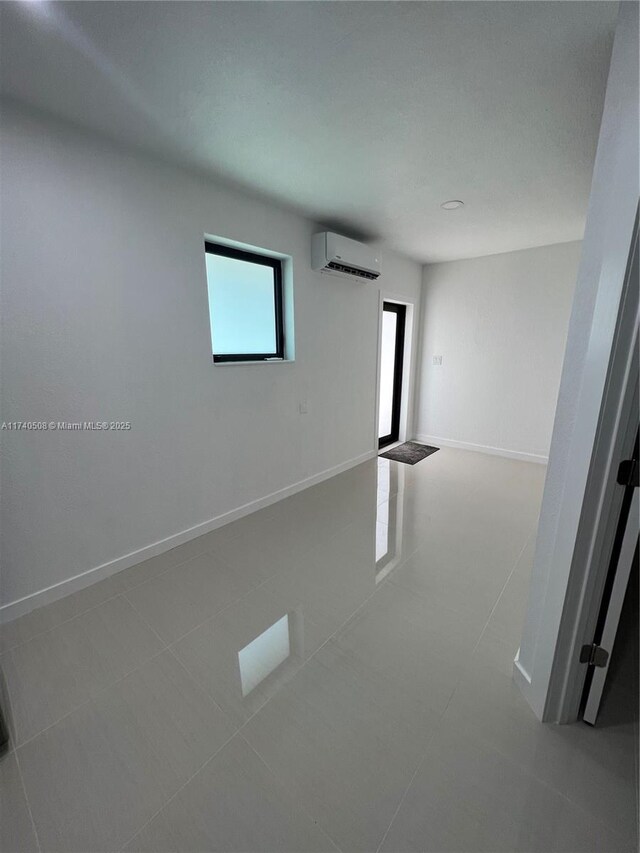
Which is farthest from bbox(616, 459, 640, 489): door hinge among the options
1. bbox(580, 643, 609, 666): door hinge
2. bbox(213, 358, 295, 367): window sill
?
bbox(213, 358, 295, 367): window sill

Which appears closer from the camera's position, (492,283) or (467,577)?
(467,577)

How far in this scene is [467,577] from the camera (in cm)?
212

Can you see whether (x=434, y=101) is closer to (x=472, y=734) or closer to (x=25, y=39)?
(x=25, y=39)

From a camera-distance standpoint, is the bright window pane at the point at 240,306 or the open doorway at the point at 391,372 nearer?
the bright window pane at the point at 240,306

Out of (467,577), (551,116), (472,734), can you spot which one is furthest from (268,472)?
(551,116)

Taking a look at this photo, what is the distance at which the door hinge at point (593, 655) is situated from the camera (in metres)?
1.24

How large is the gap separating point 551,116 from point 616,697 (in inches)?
101

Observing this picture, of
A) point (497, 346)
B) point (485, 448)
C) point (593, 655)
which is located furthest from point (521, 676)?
point (497, 346)

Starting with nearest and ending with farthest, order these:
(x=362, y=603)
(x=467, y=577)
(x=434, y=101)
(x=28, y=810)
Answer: (x=28, y=810) → (x=434, y=101) → (x=362, y=603) → (x=467, y=577)

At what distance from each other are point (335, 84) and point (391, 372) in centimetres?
369

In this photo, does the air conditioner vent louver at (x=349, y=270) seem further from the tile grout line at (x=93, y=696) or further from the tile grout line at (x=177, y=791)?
the tile grout line at (x=177, y=791)

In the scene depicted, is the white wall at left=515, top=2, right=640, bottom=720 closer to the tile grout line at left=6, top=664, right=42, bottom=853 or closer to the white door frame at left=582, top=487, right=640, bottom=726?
the white door frame at left=582, top=487, right=640, bottom=726

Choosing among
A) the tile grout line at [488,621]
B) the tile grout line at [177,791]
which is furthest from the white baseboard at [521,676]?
the tile grout line at [177,791]

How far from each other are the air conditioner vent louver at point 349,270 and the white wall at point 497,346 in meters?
1.51
